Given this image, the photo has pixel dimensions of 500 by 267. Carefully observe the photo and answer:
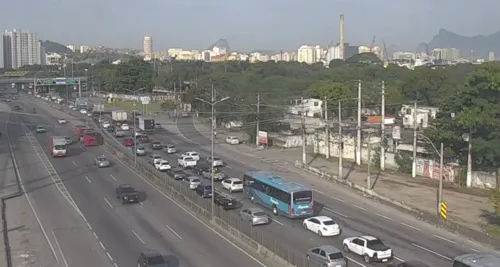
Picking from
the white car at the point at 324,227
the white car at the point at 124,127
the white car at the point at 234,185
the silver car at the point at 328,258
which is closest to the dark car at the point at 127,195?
the white car at the point at 234,185

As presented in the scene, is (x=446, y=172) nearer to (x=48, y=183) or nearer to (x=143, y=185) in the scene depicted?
(x=143, y=185)

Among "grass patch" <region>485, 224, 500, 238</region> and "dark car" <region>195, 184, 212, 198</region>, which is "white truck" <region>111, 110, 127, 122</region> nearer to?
"dark car" <region>195, 184, 212, 198</region>

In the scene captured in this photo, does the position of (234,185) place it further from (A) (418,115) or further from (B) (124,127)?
(A) (418,115)

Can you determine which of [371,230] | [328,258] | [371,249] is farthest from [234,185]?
[328,258]

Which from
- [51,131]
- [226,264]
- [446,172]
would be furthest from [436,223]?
[51,131]

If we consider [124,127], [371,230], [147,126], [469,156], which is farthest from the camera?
[124,127]

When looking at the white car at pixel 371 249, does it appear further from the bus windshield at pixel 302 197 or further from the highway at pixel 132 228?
the bus windshield at pixel 302 197
